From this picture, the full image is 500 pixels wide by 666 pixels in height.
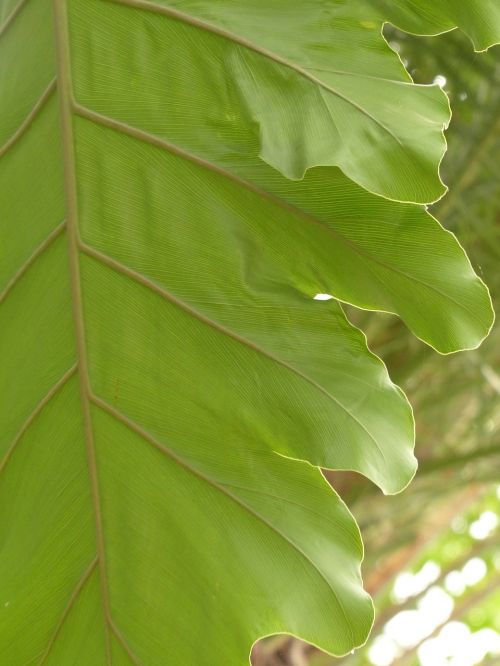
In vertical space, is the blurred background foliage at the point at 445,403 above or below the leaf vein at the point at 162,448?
below

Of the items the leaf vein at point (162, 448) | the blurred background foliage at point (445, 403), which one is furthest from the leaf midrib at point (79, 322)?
the blurred background foliage at point (445, 403)

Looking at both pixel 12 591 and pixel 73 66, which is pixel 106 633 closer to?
pixel 12 591

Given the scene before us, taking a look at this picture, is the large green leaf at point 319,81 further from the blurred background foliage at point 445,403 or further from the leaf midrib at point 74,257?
the blurred background foliage at point 445,403

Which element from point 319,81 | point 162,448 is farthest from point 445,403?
point 319,81

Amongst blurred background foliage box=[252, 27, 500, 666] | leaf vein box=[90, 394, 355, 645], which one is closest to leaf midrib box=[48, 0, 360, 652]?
→ leaf vein box=[90, 394, 355, 645]

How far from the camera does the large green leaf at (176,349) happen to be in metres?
0.90

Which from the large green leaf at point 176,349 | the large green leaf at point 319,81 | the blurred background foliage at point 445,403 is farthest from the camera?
the blurred background foliage at point 445,403

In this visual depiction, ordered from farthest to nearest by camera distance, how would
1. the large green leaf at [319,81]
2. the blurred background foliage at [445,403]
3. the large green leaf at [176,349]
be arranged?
the blurred background foliage at [445,403]
the large green leaf at [176,349]
the large green leaf at [319,81]

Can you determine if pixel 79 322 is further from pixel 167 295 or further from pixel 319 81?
pixel 319 81

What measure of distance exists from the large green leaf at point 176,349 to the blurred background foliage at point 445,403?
2.51 ft

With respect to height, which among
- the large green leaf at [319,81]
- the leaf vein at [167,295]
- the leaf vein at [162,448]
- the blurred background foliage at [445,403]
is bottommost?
the blurred background foliage at [445,403]

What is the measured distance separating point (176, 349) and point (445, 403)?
52.2 inches

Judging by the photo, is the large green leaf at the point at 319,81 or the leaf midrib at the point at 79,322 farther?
the leaf midrib at the point at 79,322

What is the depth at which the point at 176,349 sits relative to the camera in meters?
0.99
